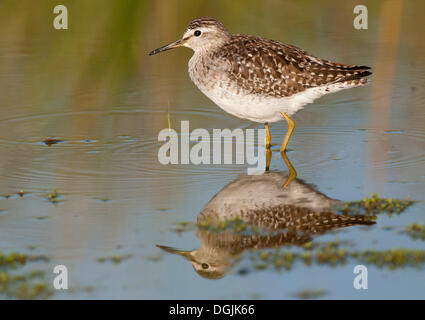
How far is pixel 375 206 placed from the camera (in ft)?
27.9

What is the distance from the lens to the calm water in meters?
7.10

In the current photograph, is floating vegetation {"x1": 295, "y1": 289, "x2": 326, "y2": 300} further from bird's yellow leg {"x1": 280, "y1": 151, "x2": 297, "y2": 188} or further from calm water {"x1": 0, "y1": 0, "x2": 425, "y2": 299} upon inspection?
bird's yellow leg {"x1": 280, "y1": 151, "x2": 297, "y2": 188}

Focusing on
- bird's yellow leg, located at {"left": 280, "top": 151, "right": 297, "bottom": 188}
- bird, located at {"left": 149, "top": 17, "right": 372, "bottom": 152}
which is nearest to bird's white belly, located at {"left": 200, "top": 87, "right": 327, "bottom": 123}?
bird, located at {"left": 149, "top": 17, "right": 372, "bottom": 152}

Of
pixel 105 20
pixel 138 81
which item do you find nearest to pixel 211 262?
pixel 138 81

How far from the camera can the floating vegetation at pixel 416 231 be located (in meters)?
7.71

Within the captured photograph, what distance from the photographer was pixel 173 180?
9.55 metres

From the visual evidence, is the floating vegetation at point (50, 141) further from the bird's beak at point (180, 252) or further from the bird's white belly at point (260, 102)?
the bird's beak at point (180, 252)

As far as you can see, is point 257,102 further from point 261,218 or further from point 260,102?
point 261,218

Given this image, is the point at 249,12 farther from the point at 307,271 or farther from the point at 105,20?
the point at 307,271

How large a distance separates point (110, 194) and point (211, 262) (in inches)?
86.2

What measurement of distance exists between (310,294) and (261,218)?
5.82ft

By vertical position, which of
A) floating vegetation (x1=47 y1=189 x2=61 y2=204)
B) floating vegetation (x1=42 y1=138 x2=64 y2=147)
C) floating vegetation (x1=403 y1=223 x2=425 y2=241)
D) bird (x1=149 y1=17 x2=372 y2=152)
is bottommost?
floating vegetation (x1=403 y1=223 x2=425 y2=241)

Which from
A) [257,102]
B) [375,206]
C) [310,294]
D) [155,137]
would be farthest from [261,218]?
[155,137]

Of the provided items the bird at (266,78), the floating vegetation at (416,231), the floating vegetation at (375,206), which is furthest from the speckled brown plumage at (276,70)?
the floating vegetation at (416,231)
